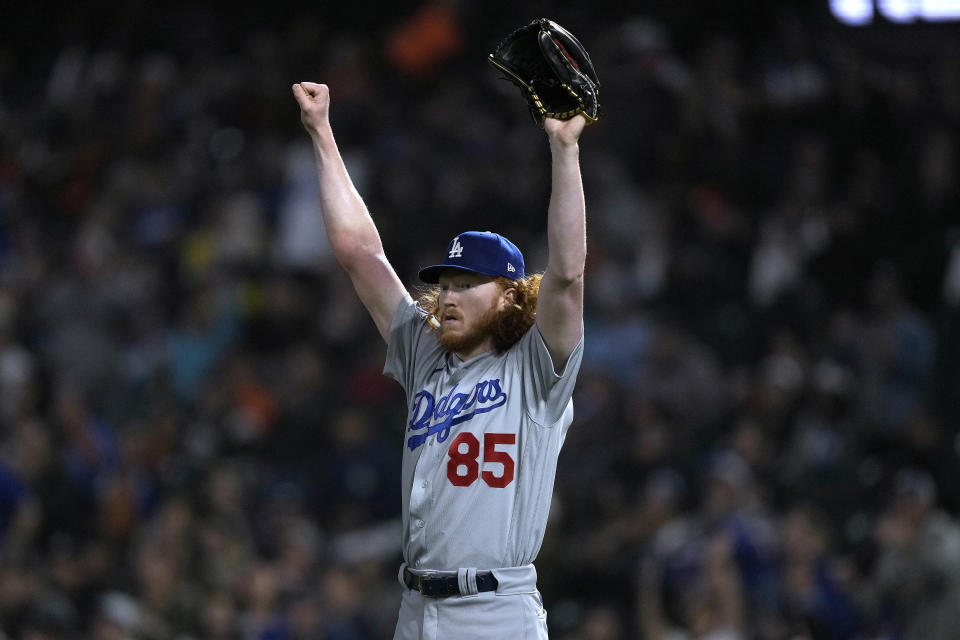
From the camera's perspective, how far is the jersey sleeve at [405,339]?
4027 mm

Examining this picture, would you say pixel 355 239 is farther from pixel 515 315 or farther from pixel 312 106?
pixel 515 315

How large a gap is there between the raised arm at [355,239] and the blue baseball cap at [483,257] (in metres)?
0.24

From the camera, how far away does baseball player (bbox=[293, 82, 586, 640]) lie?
3.57 meters

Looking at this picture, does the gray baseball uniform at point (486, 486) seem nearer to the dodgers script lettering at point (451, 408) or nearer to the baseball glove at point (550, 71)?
the dodgers script lettering at point (451, 408)

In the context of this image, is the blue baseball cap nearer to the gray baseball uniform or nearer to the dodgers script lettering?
the gray baseball uniform

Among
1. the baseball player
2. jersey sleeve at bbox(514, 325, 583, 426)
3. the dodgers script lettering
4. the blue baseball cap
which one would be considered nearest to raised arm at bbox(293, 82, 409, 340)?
the baseball player

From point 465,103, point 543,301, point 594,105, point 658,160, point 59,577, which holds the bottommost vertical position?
point 59,577

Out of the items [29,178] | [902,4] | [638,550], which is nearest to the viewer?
[638,550]

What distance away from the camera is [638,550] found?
7.42 m

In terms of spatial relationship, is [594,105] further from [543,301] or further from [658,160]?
[658,160]

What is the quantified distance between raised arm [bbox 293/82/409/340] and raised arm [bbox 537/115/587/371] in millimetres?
679

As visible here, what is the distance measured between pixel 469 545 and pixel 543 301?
2.23 feet

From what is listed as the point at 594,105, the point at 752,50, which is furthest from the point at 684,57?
the point at 594,105

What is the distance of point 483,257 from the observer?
385cm
